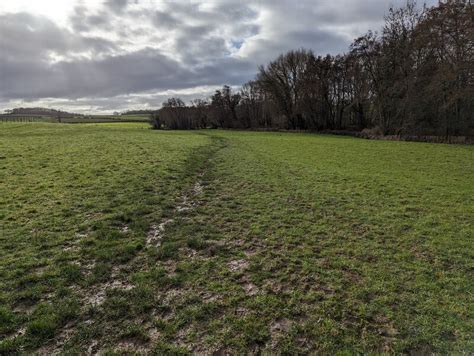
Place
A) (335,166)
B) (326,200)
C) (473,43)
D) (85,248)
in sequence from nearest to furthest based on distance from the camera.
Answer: (85,248)
(326,200)
(335,166)
(473,43)

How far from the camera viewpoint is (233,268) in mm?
5734

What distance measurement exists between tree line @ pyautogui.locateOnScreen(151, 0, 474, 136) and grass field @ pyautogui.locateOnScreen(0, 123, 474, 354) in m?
23.6

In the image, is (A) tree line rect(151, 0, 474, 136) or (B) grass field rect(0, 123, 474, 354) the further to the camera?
(A) tree line rect(151, 0, 474, 136)

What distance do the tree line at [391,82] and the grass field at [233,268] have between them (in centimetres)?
2356

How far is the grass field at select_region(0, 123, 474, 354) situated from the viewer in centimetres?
393

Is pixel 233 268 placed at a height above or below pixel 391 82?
below

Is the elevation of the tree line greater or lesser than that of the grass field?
greater

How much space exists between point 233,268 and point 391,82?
40.8 metres

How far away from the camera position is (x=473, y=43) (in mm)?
26109

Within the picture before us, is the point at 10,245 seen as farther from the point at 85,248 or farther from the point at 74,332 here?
the point at 74,332

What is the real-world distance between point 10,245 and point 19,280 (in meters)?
1.90

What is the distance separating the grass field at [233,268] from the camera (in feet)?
12.9

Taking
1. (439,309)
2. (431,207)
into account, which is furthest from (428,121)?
(439,309)

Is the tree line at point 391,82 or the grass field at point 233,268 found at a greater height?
the tree line at point 391,82
